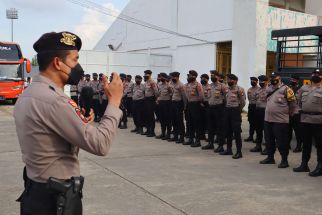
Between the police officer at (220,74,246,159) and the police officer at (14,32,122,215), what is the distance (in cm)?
606

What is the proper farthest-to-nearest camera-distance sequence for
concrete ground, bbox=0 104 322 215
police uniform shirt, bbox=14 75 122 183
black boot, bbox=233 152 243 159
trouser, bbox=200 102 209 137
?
Answer: trouser, bbox=200 102 209 137 < black boot, bbox=233 152 243 159 < concrete ground, bbox=0 104 322 215 < police uniform shirt, bbox=14 75 122 183

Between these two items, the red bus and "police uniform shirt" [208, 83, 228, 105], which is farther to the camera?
the red bus

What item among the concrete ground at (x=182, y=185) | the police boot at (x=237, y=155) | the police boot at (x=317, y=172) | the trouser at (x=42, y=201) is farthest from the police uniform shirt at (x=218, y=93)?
the trouser at (x=42, y=201)

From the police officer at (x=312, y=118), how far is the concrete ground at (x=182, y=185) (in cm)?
30

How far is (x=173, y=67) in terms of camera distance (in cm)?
2297

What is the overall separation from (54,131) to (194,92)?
7.40 meters

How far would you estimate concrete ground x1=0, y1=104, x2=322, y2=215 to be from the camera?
451cm

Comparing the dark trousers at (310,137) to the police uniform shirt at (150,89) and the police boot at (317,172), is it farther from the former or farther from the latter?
the police uniform shirt at (150,89)

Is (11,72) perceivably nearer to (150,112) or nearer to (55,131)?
(150,112)

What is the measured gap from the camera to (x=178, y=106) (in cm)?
970

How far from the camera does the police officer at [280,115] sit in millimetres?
6922

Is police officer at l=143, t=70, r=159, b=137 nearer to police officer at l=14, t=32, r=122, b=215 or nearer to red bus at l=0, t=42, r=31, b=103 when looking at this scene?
police officer at l=14, t=32, r=122, b=215

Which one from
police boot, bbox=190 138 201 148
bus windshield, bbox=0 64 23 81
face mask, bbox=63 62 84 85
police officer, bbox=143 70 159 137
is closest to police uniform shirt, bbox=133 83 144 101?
police officer, bbox=143 70 159 137

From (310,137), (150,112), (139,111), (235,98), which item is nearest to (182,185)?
(310,137)
